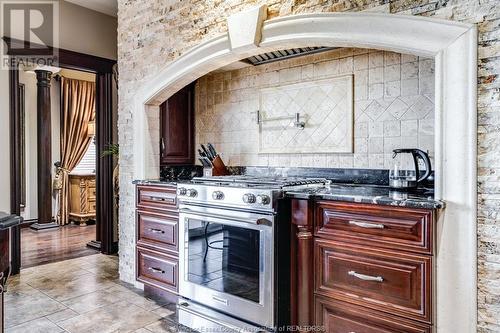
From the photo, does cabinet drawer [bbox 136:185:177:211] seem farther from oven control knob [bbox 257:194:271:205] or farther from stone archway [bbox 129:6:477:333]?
stone archway [bbox 129:6:477:333]

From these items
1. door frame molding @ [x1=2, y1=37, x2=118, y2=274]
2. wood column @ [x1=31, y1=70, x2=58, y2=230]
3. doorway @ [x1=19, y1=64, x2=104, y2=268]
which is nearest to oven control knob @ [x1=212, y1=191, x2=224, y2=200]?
door frame molding @ [x1=2, y1=37, x2=118, y2=274]

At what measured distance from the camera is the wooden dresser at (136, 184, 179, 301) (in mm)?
3043

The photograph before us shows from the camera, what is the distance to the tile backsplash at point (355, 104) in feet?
8.37

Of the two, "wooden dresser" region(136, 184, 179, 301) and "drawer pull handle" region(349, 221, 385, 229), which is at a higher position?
"drawer pull handle" region(349, 221, 385, 229)

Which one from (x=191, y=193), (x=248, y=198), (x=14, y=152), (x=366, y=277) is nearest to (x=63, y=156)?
(x=14, y=152)

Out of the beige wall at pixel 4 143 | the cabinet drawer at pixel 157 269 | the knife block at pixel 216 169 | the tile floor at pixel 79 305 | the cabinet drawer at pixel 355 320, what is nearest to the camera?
the cabinet drawer at pixel 355 320

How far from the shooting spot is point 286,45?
98.0 inches

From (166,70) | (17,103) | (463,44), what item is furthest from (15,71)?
(463,44)

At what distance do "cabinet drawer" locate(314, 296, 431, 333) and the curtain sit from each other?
5823mm

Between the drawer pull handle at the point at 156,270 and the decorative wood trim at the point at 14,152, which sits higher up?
the decorative wood trim at the point at 14,152

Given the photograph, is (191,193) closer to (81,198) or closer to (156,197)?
(156,197)

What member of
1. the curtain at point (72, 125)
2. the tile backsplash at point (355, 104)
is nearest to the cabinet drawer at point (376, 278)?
the tile backsplash at point (355, 104)

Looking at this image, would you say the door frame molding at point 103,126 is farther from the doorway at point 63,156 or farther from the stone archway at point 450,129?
the stone archway at point 450,129

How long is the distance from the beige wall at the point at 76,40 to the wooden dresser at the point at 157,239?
5.69 feet
